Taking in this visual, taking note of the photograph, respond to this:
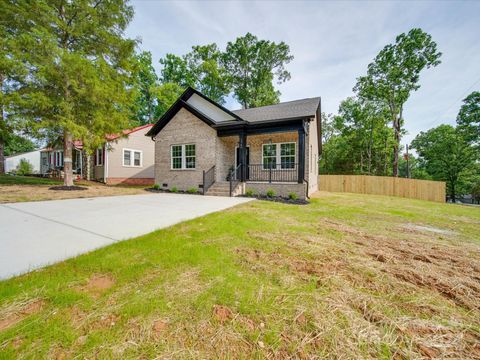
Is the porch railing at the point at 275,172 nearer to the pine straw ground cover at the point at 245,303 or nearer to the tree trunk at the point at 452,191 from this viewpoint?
the pine straw ground cover at the point at 245,303

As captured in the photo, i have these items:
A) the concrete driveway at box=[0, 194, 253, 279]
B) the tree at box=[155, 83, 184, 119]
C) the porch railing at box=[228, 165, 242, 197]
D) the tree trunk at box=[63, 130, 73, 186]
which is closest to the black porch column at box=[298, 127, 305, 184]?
the porch railing at box=[228, 165, 242, 197]

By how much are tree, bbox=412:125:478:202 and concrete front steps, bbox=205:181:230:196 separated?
34.6 metres

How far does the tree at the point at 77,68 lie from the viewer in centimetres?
938

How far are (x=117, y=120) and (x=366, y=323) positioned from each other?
13.6 m

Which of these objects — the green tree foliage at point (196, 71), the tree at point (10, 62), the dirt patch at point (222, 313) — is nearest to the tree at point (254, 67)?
the green tree foliage at point (196, 71)

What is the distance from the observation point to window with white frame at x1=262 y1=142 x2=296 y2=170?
11.2 meters

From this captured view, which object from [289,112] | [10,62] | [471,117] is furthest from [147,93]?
[471,117]

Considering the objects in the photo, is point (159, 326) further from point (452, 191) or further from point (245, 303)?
point (452, 191)

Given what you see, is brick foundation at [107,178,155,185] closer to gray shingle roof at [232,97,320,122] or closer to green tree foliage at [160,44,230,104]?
gray shingle roof at [232,97,320,122]

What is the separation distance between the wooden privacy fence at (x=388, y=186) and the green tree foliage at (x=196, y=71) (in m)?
18.8

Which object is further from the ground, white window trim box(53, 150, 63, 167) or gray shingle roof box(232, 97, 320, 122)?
gray shingle roof box(232, 97, 320, 122)

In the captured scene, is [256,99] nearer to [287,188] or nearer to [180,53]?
[180,53]

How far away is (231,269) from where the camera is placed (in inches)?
97.7

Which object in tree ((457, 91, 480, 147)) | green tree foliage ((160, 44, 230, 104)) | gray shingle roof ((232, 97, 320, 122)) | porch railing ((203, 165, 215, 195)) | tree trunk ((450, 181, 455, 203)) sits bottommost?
tree trunk ((450, 181, 455, 203))
